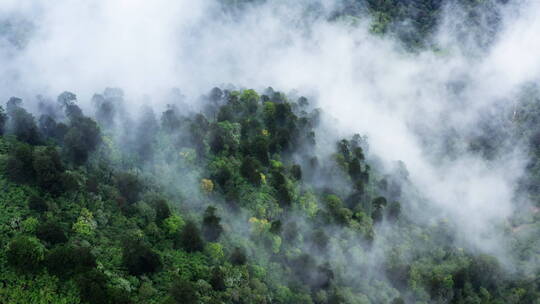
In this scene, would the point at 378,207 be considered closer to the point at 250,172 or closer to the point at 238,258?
the point at 250,172

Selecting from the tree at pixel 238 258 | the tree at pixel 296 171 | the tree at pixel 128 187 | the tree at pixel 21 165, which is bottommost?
the tree at pixel 21 165

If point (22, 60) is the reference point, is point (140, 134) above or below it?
below

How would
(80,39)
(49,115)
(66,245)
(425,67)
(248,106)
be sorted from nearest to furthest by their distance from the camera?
1. (66,245)
2. (49,115)
3. (248,106)
4. (80,39)
5. (425,67)

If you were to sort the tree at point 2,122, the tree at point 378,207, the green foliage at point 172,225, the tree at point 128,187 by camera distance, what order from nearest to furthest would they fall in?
the green foliage at point 172,225, the tree at point 2,122, the tree at point 128,187, the tree at point 378,207

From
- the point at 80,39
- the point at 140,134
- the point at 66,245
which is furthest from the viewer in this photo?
the point at 80,39

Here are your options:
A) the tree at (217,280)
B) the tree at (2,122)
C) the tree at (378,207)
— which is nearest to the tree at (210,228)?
the tree at (217,280)

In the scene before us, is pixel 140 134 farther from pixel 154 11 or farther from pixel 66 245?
pixel 154 11

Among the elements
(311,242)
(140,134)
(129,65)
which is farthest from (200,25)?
(311,242)

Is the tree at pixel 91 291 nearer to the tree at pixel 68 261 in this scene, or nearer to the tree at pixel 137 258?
the tree at pixel 68 261

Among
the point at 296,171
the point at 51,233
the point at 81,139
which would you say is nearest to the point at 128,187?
the point at 81,139
